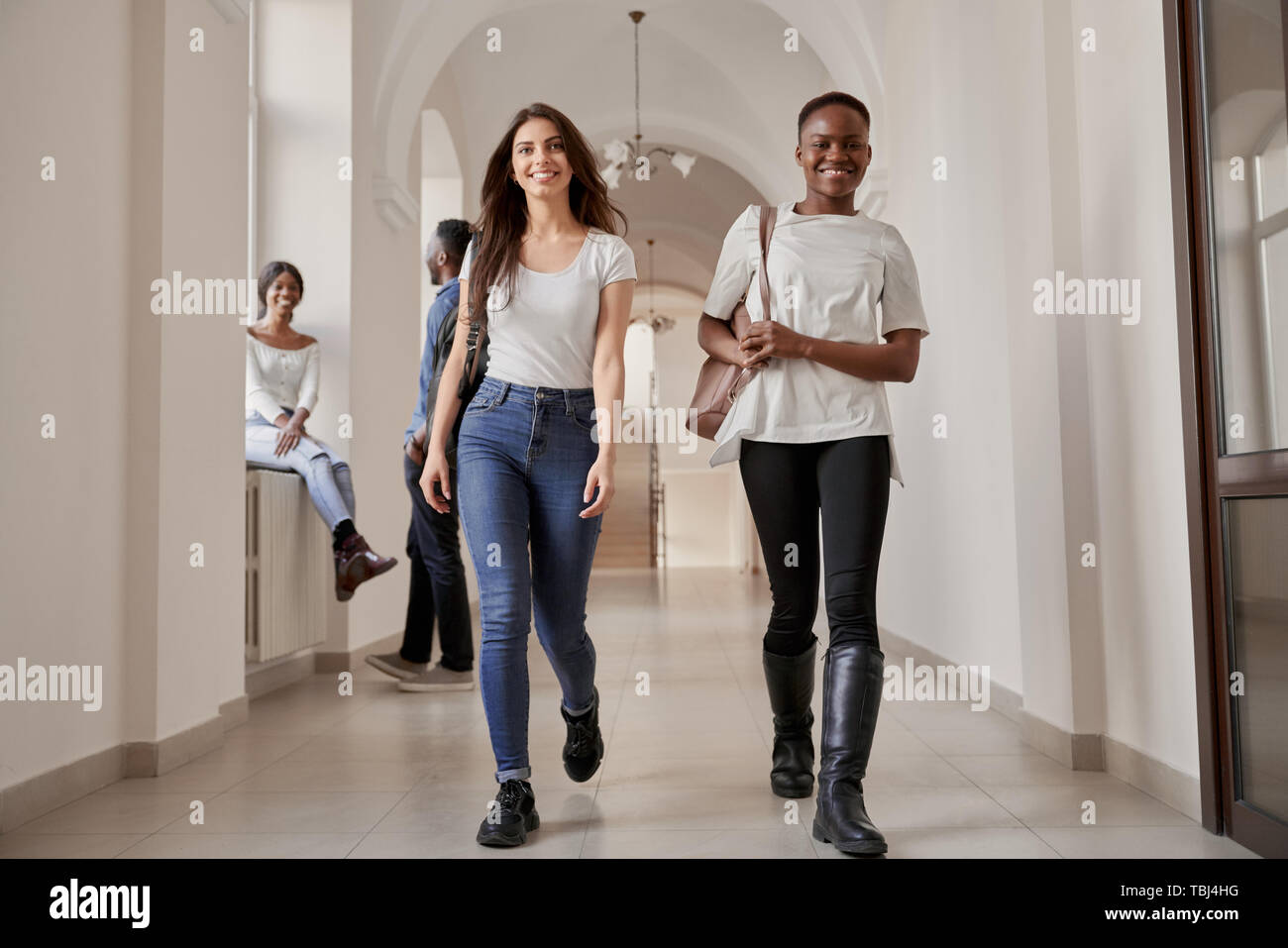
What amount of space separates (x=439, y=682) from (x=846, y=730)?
8.74ft

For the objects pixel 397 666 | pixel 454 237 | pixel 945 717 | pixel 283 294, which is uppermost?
pixel 454 237

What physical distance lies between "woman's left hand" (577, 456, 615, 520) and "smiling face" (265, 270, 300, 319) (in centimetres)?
281

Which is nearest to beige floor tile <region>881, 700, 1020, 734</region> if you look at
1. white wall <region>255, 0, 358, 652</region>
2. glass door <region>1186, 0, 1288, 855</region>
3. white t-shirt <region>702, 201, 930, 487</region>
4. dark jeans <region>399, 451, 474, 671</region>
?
glass door <region>1186, 0, 1288, 855</region>

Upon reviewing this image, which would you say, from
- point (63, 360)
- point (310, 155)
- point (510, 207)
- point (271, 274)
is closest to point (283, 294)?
point (271, 274)

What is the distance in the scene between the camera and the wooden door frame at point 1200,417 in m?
2.27

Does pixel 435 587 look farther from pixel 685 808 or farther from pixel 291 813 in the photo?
pixel 685 808

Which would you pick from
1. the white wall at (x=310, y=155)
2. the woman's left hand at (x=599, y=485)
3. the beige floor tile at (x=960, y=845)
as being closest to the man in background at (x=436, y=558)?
the white wall at (x=310, y=155)

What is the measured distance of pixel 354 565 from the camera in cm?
432

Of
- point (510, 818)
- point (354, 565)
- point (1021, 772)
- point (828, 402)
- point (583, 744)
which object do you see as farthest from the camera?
point (354, 565)

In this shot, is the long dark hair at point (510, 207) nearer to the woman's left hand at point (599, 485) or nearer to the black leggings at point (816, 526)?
the woman's left hand at point (599, 485)

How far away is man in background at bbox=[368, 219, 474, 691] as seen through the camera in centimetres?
421

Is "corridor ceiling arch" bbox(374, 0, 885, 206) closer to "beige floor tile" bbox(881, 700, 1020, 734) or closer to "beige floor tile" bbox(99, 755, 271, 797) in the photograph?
"beige floor tile" bbox(881, 700, 1020, 734)

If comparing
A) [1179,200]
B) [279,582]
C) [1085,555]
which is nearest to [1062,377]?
[1085,555]
